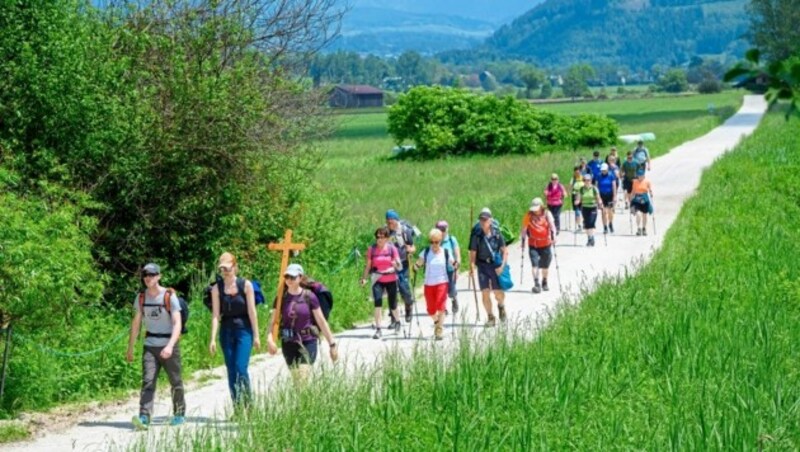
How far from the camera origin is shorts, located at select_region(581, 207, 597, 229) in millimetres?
29938

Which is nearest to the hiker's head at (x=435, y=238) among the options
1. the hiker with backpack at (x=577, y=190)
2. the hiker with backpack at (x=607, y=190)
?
the hiker with backpack at (x=577, y=190)

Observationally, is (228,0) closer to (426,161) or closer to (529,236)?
(529,236)

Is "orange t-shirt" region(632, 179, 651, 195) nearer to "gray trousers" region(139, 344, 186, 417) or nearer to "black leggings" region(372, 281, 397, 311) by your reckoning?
"black leggings" region(372, 281, 397, 311)

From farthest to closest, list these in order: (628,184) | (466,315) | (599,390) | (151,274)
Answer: (628,184), (466,315), (151,274), (599,390)

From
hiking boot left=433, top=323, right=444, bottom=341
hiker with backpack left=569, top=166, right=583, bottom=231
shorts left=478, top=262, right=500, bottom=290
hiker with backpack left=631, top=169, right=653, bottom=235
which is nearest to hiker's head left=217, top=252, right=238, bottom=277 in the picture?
hiking boot left=433, top=323, right=444, bottom=341

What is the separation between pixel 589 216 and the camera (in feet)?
98.5

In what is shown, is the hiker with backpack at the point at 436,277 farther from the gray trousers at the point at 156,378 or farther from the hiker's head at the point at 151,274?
the hiker's head at the point at 151,274

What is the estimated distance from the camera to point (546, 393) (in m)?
12.8

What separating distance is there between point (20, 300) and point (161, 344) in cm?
219

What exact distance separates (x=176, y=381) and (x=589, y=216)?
54.8 ft

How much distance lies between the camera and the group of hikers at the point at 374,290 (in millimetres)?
14312

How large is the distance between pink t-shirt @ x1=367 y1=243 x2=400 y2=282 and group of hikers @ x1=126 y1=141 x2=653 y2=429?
13 mm

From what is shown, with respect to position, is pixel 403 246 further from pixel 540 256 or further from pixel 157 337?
pixel 157 337

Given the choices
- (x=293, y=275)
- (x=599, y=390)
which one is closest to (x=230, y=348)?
(x=293, y=275)
